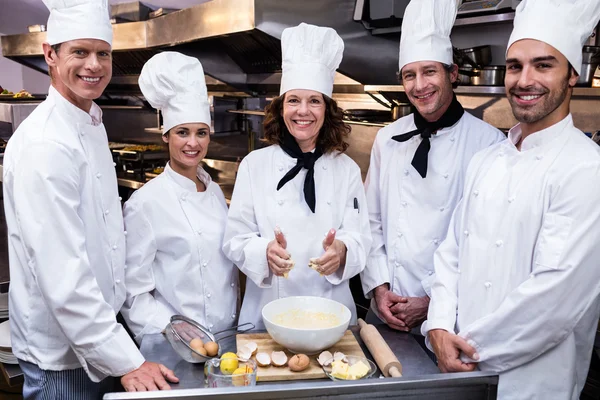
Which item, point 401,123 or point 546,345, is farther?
point 401,123

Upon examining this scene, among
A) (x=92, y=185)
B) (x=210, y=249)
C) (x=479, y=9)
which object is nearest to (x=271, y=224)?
(x=210, y=249)

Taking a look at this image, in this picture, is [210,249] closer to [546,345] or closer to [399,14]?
[546,345]

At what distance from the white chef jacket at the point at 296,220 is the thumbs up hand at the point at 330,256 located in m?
0.04

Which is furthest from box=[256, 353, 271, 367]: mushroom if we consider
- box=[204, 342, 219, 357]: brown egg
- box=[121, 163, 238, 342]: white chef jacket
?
box=[121, 163, 238, 342]: white chef jacket

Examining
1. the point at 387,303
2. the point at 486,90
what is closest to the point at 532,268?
the point at 387,303

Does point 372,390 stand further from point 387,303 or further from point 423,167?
point 423,167

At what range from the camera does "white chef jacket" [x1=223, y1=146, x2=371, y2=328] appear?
183cm

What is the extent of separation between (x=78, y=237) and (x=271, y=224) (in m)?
0.69

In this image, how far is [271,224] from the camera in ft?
6.07

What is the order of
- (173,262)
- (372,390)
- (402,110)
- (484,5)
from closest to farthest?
(372,390), (173,262), (484,5), (402,110)

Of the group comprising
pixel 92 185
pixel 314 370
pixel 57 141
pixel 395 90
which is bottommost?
pixel 314 370

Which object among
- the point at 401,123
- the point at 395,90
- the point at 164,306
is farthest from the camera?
the point at 395,90

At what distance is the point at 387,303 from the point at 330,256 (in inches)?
13.3

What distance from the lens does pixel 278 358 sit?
136 centimetres
